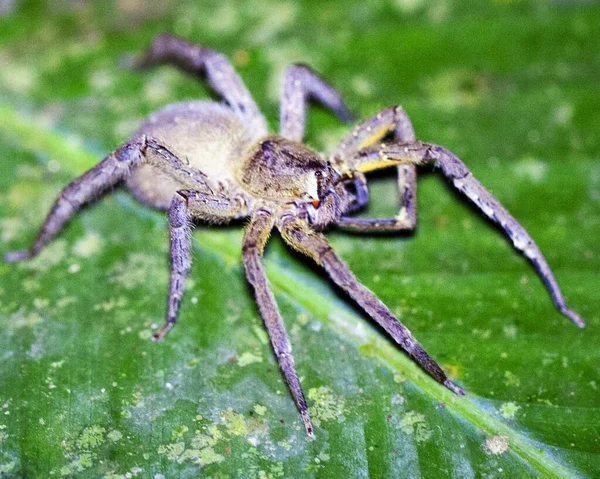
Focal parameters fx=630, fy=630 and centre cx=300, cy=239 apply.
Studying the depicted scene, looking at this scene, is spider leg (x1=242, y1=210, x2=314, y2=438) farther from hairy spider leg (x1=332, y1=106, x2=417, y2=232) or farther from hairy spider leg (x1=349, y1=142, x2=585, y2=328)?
hairy spider leg (x1=349, y1=142, x2=585, y2=328)

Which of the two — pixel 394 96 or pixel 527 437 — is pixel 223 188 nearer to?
pixel 394 96

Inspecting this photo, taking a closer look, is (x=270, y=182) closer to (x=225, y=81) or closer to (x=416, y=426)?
(x=225, y=81)

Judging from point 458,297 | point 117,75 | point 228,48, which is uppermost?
point 228,48

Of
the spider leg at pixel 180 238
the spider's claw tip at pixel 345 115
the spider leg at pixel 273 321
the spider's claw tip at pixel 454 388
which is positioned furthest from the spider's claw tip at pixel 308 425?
the spider's claw tip at pixel 345 115

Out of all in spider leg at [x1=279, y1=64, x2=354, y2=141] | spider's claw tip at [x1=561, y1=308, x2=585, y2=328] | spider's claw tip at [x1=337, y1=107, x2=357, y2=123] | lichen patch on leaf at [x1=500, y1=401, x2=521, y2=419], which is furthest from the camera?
spider's claw tip at [x1=337, y1=107, x2=357, y2=123]

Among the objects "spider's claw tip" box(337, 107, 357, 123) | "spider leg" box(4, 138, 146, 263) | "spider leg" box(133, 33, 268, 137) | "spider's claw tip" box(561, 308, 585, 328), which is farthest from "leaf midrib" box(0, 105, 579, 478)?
"spider's claw tip" box(337, 107, 357, 123)

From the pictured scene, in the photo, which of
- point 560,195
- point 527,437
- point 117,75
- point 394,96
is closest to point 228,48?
point 117,75
